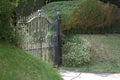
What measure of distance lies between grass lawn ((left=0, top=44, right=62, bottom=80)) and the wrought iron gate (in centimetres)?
242

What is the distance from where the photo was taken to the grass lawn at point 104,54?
11641 millimetres

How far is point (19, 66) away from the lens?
6.52 meters

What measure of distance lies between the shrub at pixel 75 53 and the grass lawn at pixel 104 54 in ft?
0.81

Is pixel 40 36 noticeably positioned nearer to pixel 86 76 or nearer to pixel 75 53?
pixel 86 76

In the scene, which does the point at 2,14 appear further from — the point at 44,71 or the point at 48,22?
the point at 48,22

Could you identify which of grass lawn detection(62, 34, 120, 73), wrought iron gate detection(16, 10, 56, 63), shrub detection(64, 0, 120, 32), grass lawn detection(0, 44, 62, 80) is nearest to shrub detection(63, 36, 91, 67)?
grass lawn detection(62, 34, 120, 73)

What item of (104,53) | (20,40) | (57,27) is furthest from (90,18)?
(20,40)

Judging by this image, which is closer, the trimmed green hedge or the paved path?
the paved path

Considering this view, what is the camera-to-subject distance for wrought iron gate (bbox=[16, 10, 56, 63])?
32.4 feet

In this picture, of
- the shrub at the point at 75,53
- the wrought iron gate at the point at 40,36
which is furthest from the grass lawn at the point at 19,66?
the shrub at the point at 75,53

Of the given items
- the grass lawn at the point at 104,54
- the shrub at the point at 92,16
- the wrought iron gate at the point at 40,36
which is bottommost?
the grass lawn at the point at 104,54

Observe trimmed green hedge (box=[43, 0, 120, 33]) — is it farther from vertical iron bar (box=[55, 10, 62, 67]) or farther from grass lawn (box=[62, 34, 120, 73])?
vertical iron bar (box=[55, 10, 62, 67])

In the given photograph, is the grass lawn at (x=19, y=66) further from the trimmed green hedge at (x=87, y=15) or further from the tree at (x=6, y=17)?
the trimmed green hedge at (x=87, y=15)

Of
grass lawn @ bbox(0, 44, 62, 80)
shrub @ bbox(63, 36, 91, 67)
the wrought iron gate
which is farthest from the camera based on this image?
shrub @ bbox(63, 36, 91, 67)
